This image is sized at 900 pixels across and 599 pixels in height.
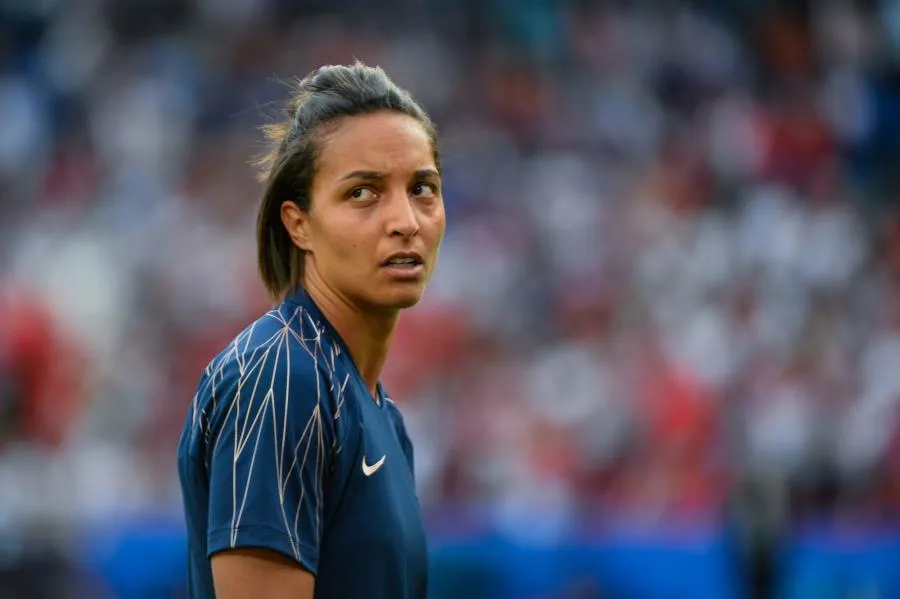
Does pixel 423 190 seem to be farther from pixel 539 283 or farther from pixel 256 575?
pixel 539 283

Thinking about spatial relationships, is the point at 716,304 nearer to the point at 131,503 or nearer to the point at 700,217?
the point at 700,217

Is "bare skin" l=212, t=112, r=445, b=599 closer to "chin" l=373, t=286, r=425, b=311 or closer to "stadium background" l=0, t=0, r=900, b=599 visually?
"chin" l=373, t=286, r=425, b=311

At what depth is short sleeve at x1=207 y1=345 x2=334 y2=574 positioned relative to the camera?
2352 mm

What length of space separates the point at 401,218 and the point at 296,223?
0.74ft

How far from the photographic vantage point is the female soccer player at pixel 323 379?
2.37 m

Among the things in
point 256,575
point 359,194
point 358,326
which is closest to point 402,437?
point 358,326

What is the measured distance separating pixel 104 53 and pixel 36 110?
893 mm

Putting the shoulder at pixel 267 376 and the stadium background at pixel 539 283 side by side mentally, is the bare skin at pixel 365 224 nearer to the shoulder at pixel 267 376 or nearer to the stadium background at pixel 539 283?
the shoulder at pixel 267 376

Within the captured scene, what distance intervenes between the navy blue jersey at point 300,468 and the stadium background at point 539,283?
15.8 ft

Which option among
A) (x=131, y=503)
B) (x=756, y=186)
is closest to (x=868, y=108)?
(x=756, y=186)

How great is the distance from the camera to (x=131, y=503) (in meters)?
8.27

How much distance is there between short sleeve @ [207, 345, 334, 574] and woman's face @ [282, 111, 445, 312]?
321 millimetres

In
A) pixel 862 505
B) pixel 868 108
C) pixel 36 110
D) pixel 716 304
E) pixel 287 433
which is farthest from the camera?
Result: pixel 36 110

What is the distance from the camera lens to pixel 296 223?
2756 mm
